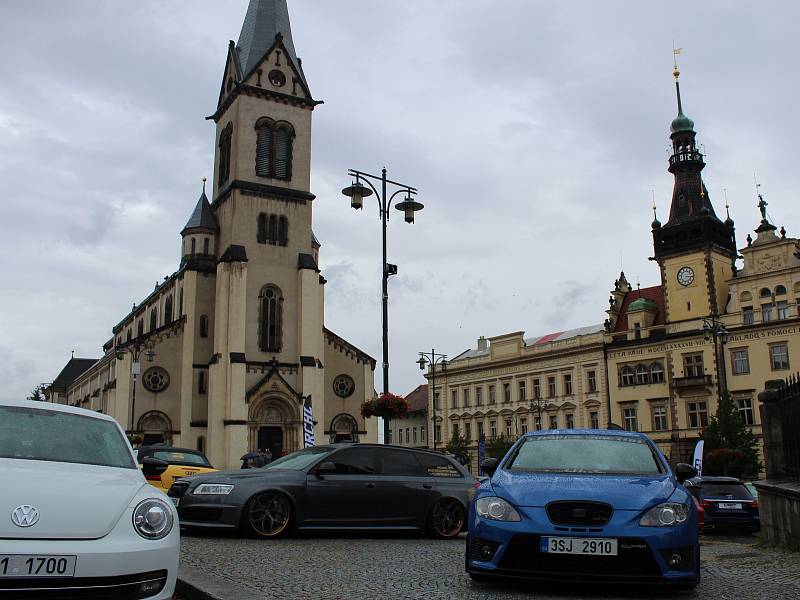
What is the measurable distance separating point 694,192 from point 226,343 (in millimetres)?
38036

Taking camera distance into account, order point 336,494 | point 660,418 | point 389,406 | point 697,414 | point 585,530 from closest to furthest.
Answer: point 585,530 < point 336,494 < point 389,406 < point 697,414 < point 660,418

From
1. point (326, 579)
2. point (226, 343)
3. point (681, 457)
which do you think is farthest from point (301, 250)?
point (326, 579)

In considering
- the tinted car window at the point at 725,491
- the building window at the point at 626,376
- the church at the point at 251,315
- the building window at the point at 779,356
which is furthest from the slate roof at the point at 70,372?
the tinted car window at the point at 725,491

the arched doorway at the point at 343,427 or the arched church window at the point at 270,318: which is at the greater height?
the arched church window at the point at 270,318

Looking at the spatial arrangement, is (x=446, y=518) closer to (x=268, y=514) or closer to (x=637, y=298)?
(x=268, y=514)

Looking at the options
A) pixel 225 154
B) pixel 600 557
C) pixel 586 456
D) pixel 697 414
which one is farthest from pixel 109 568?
pixel 697 414

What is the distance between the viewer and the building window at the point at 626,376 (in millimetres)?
57656

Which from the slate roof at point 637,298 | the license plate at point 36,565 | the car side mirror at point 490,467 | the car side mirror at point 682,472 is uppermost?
the slate roof at point 637,298

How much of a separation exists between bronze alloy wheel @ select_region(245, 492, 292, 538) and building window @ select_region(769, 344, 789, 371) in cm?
4601

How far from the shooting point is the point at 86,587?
470 cm

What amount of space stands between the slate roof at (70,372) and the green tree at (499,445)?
162ft

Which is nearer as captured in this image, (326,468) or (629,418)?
(326,468)

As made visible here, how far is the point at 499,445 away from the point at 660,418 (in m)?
12.5

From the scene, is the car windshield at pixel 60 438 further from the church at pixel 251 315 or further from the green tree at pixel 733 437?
the church at pixel 251 315
